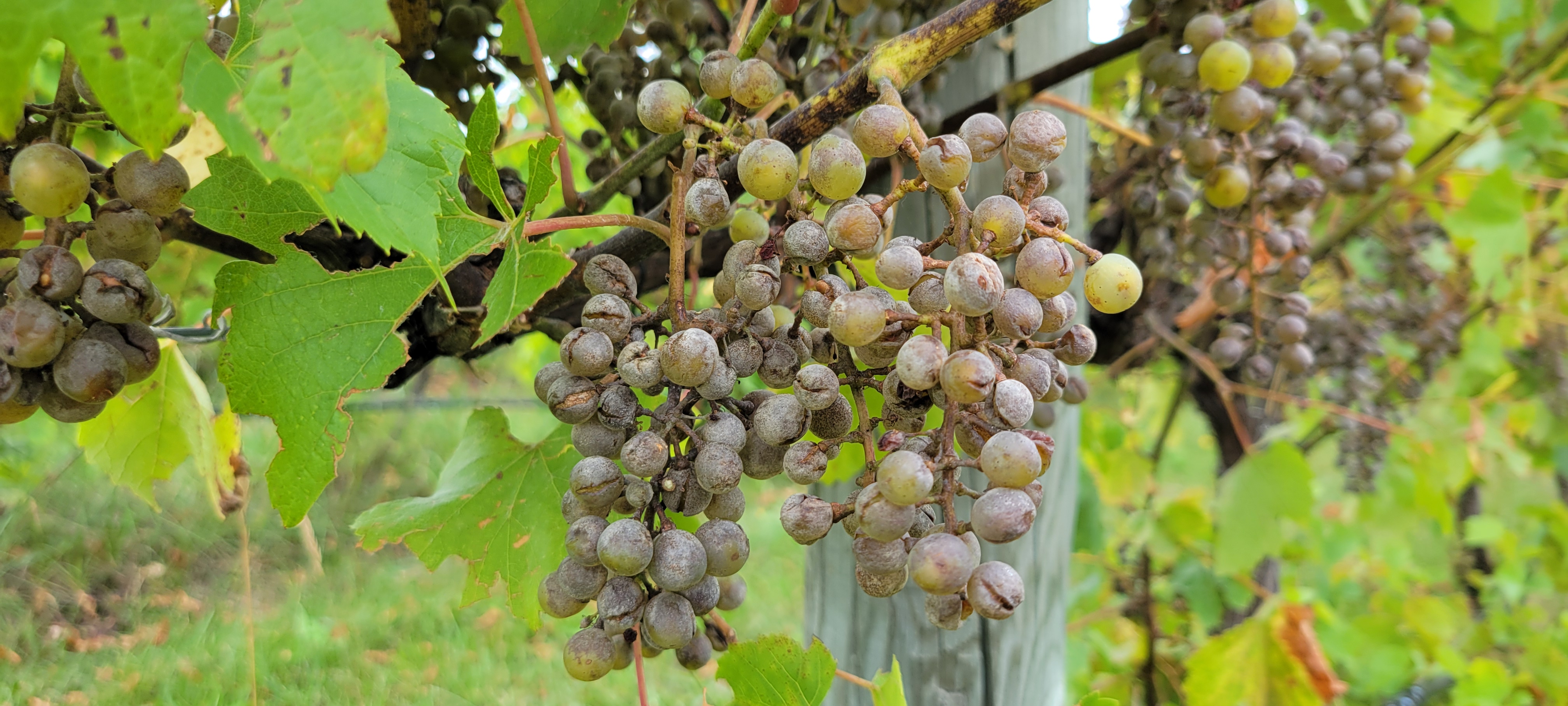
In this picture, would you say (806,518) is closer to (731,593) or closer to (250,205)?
(731,593)

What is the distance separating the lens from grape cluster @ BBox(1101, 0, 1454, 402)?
0.94 metres

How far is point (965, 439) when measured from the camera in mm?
498

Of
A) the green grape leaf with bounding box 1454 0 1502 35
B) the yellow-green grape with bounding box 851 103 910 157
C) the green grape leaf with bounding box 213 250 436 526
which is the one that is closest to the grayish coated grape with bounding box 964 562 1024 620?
the yellow-green grape with bounding box 851 103 910 157

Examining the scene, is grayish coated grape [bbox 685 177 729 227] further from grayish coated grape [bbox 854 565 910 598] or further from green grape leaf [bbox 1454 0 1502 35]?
green grape leaf [bbox 1454 0 1502 35]

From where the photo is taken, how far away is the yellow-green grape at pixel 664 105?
0.56 m

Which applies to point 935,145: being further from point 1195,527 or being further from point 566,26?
point 1195,527

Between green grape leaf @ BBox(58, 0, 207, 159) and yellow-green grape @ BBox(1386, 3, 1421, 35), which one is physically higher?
green grape leaf @ BBox(58, 0, 207, 159)

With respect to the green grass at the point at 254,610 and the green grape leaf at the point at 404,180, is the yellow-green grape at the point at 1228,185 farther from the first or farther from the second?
the green grass at the point at 254,610

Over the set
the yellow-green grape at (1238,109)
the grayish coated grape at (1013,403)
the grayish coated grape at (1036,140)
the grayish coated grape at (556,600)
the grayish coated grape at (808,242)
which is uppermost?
the grayish coated grape at (1036,140)

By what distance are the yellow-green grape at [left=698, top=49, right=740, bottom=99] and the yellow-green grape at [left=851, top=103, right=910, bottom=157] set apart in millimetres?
144

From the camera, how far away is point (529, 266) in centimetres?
59

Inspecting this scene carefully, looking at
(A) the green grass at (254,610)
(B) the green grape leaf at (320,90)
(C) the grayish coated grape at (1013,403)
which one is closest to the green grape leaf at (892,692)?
(C) the grayish coated grape at (1013,403)

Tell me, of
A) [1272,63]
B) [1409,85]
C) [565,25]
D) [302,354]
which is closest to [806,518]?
[302,354]

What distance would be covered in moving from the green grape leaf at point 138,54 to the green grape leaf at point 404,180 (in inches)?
3.2
